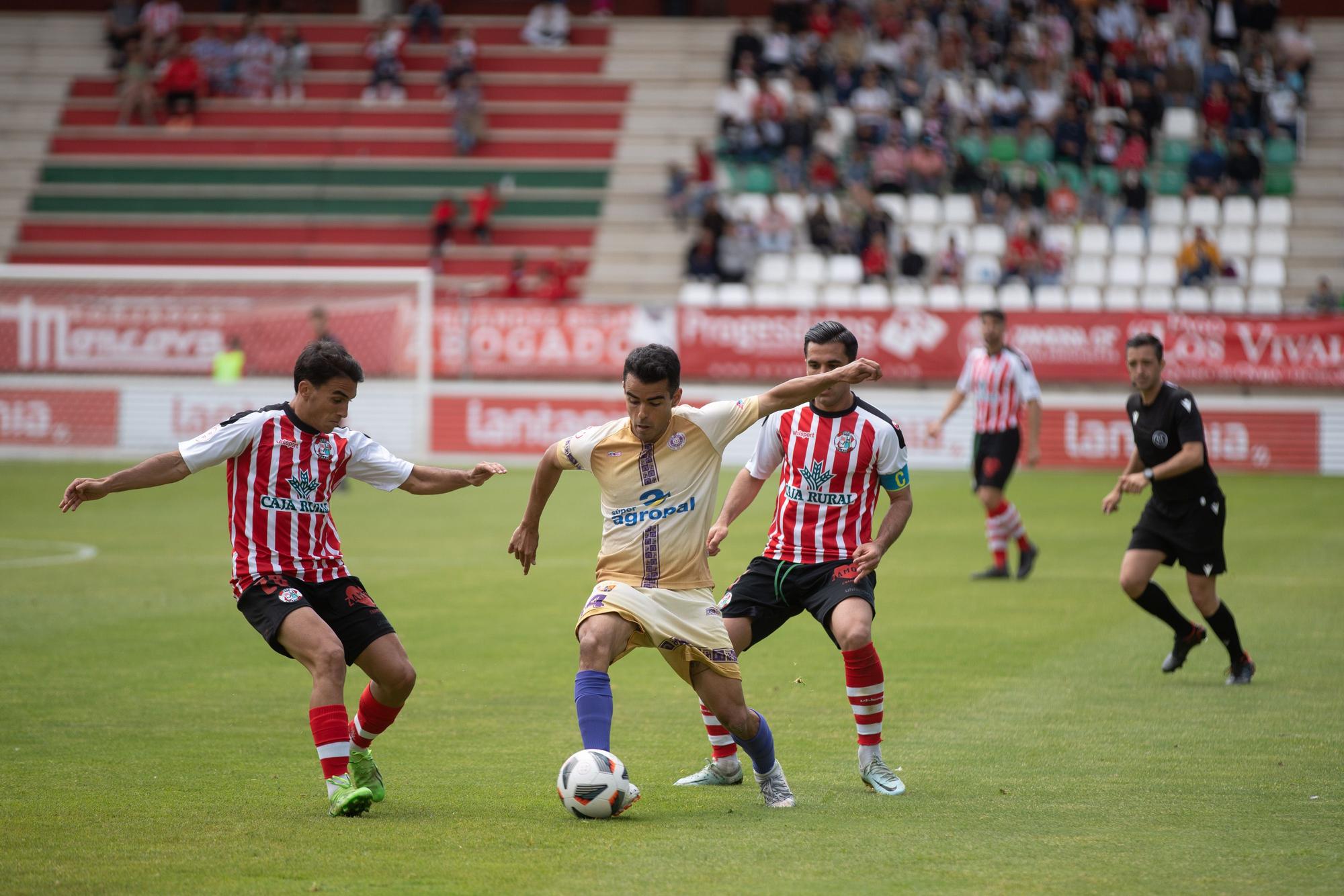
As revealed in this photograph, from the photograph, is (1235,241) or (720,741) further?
(1235,241)

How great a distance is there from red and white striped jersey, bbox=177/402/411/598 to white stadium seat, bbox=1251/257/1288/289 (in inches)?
986

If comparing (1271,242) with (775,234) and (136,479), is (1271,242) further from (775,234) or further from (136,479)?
(136,479)

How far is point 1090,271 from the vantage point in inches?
1129

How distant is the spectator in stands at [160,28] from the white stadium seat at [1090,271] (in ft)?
72.6

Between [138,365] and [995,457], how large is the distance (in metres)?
16.1

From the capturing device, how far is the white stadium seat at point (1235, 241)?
2911cm

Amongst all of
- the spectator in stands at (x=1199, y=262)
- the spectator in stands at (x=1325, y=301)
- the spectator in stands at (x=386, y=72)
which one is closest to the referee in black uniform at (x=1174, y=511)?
the spectator in stands at (x=1325, y=301)

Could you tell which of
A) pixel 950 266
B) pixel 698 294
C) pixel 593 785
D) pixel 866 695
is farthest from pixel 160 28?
pixel 593 785

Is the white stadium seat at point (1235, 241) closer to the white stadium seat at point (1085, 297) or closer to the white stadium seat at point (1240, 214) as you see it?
the white stadium seat at point (1240, 214)

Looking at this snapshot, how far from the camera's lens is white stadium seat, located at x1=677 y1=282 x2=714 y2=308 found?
28688mm

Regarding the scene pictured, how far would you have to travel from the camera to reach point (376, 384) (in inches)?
1000

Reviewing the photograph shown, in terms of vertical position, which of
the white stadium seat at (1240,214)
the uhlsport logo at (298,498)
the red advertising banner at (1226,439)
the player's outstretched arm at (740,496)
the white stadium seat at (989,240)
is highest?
the white stadium seat at (1240,214)

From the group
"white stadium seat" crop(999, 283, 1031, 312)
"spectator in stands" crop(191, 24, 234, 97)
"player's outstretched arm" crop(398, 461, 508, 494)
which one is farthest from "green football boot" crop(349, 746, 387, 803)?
"spectator in stands" crop(191, 24, 234, 97)

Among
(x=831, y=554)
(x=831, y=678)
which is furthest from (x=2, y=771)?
(x=831, y=678)
